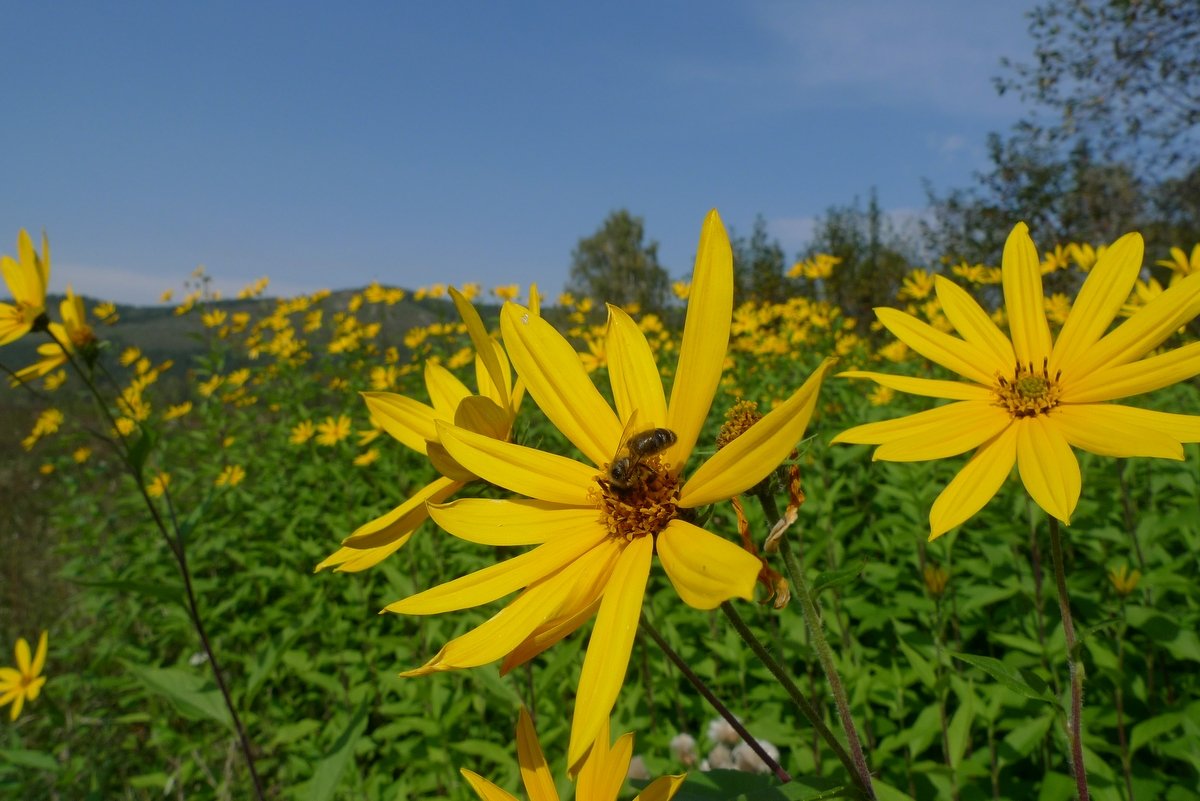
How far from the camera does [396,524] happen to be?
872 millimetres

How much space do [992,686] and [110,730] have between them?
401cm

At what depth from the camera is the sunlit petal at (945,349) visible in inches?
44.1

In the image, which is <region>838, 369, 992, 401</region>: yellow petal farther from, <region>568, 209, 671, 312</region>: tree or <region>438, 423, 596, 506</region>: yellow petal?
<region>568, 209, 671, 312</region>: tree

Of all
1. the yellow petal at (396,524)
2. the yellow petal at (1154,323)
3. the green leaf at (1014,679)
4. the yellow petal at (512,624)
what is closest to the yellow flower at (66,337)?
the yellow petal at (396,524)

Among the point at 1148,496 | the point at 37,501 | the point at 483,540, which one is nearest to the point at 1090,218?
the point at 1148,496

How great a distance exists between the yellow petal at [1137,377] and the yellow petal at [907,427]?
12 cm

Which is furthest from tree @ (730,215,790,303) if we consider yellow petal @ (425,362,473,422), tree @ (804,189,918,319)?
yellow petal @ (425,362,473,422)

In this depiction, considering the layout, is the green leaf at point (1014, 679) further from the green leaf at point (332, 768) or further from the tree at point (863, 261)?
the tree at point (863, 261)

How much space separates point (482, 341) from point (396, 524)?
10.0 inches

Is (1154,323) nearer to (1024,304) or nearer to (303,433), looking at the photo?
(1024,304)

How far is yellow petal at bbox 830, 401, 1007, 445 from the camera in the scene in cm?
95

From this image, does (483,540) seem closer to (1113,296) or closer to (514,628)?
(514,628)

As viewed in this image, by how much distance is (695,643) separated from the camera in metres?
2.99

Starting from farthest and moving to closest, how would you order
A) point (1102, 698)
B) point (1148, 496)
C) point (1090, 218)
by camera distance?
point (1090, 218) → point (1148, 496) → point (1102, 698)
